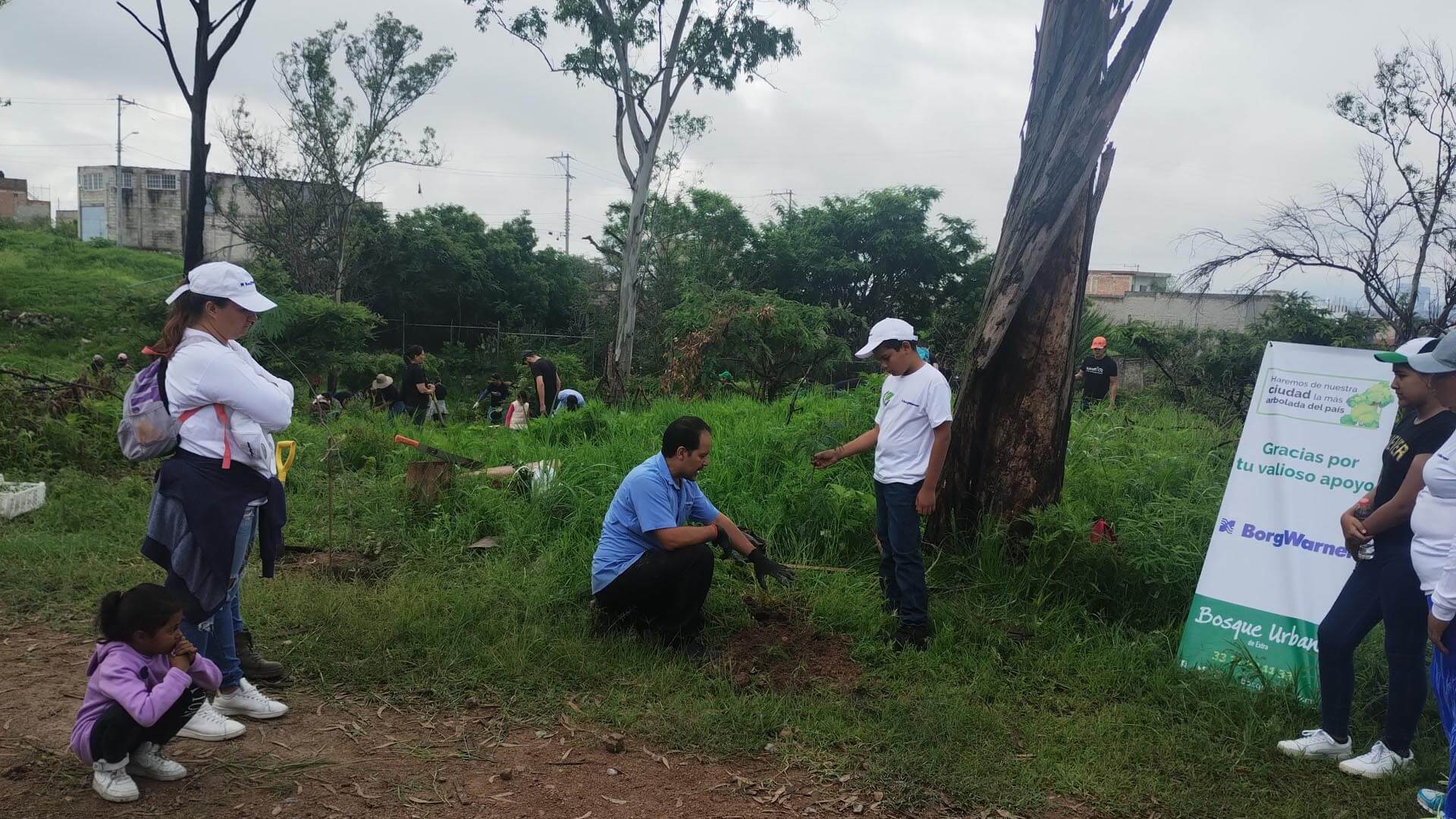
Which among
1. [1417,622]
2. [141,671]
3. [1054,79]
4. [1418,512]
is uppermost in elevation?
[1054,79]

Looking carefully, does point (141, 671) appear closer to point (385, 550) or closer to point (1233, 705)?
point (385, 550)

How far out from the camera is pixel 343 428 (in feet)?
28.0

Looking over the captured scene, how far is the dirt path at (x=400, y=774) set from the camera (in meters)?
2.88

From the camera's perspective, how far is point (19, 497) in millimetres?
6254

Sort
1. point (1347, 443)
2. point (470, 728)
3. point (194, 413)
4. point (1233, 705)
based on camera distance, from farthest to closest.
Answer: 1. point (1347, 443)
2. point (1233, 705)
3. point (470, 728)
4. point (194, 413)

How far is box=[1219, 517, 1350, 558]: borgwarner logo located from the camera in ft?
13.3

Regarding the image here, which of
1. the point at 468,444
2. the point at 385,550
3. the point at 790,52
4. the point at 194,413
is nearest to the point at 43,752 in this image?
the point at 194,413

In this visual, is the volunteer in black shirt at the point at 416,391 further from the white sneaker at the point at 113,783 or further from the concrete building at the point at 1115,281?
the concrete building at the point at 1115,281

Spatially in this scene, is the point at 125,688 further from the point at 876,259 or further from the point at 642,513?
the point at 876,259

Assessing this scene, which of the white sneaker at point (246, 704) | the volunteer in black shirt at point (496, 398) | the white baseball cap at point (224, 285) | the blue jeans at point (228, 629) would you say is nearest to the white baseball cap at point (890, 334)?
the white baseball cap at point (224, 285)

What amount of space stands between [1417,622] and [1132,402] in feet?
29.5

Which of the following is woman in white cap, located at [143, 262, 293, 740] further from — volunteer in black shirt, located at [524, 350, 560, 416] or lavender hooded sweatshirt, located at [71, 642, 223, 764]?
volunteer in black shirt, located at [524, 350, 560, 416]

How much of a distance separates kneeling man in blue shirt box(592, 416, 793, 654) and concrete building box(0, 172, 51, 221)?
1748 inches

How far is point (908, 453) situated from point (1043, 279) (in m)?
1.53
